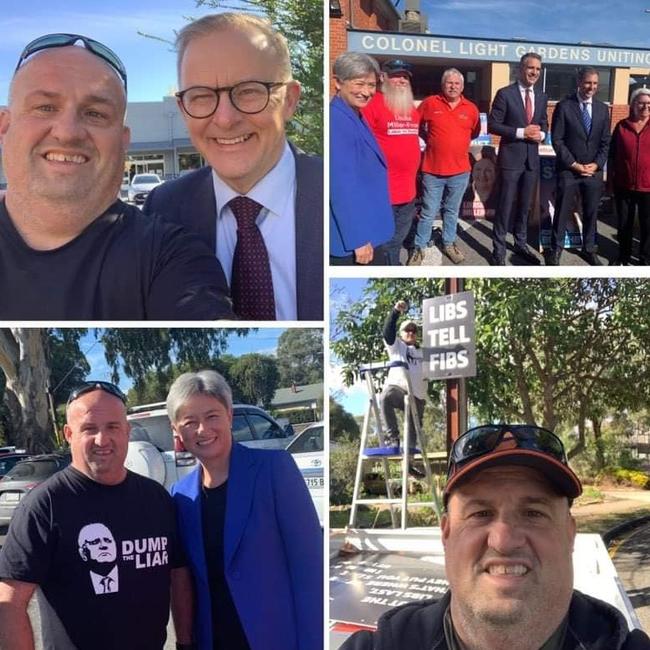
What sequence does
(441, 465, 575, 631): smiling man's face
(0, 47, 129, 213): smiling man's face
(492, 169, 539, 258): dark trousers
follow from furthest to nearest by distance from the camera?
(492, 169, 539, 258): dark trousers → (0, 47, 129, 213): smiling man's face → (441, 465, 575, 631): smiling man's face

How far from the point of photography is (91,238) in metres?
2.80

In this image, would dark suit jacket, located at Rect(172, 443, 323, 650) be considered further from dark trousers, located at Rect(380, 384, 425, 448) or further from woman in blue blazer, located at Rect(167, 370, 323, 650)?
dark trousers, located at Rect(380, 384, 425, 448)

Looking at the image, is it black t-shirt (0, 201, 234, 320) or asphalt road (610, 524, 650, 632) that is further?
asphalt road (610, 524, 650, 632)

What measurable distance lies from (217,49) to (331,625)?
81.1 inches

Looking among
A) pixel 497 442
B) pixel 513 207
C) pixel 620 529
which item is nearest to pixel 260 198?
pixel 513 207

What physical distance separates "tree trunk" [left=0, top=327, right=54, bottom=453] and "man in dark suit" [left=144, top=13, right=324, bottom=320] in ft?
2.24

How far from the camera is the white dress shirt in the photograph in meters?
2.80

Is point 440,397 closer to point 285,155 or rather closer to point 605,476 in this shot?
point 605,476

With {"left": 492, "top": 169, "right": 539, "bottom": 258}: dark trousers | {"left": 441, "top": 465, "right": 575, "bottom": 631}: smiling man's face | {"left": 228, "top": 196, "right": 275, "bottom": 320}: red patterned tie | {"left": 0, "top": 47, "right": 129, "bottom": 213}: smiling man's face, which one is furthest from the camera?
{"left": 492, "top": 169, "right": 539, "bottom": 258}: dark trousers

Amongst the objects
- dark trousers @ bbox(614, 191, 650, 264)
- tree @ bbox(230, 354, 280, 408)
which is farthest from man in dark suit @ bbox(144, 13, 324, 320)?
dark trousers @ bbox(614, 191, 650, 264)

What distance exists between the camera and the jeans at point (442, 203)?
Answer: 2.87 m

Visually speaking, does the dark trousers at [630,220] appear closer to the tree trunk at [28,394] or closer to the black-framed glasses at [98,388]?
the black-framed glasses at [98,388]

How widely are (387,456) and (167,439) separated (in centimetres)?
80

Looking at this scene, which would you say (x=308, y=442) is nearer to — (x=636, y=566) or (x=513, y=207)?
(x=513, y=207)
